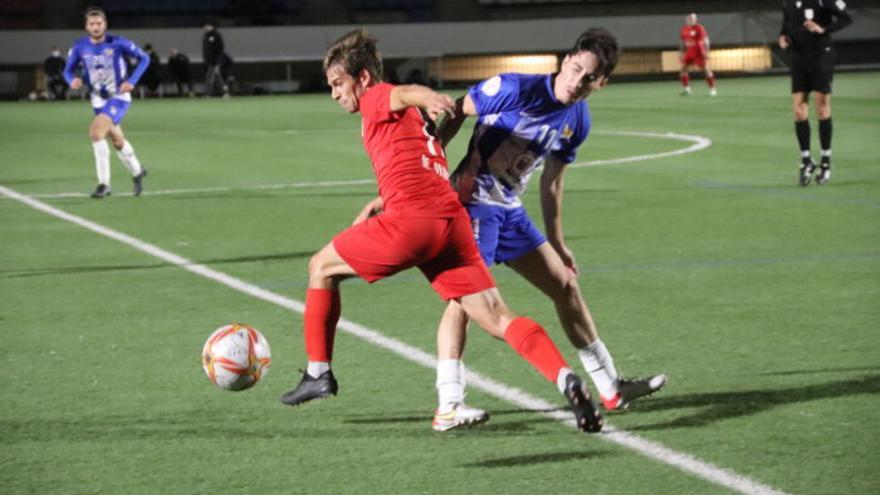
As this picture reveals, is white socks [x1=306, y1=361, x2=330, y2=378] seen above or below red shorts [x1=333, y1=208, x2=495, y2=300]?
below

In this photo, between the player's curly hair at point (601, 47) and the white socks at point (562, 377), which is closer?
the white socks at point (562, 377)

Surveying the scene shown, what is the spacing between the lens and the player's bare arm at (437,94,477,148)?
20.9 feet

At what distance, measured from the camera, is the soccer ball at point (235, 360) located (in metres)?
6.97

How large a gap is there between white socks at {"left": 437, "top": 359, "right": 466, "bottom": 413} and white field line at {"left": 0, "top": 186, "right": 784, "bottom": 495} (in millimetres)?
423

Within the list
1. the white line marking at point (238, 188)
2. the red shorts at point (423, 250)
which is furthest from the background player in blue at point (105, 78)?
the red shorts at point (423, 250)

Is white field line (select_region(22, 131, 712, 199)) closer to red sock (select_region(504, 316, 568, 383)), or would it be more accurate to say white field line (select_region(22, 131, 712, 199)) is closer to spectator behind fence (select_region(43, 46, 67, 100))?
red sock (select_region(504, 316, 568, 383))

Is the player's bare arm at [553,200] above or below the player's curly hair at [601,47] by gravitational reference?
below

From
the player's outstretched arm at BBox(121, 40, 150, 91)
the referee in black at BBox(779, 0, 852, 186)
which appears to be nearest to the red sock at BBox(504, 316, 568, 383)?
the referee in black at BBox(779, 0, 852, 186)

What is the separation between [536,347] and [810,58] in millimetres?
11529

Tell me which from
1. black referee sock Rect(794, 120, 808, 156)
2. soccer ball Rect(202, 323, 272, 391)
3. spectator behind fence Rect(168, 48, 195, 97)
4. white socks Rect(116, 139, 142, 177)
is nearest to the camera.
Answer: soccer ball Rect(202, 323, 272, 391)

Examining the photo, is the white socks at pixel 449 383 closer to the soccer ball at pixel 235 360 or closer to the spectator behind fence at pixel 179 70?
the soccer ball at pixel 235 360

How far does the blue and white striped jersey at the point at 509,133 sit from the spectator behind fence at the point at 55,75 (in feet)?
149

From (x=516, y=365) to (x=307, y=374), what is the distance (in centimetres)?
140

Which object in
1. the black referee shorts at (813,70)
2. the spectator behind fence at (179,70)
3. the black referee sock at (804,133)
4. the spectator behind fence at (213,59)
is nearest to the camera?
the black referee shorts at (813,70)
